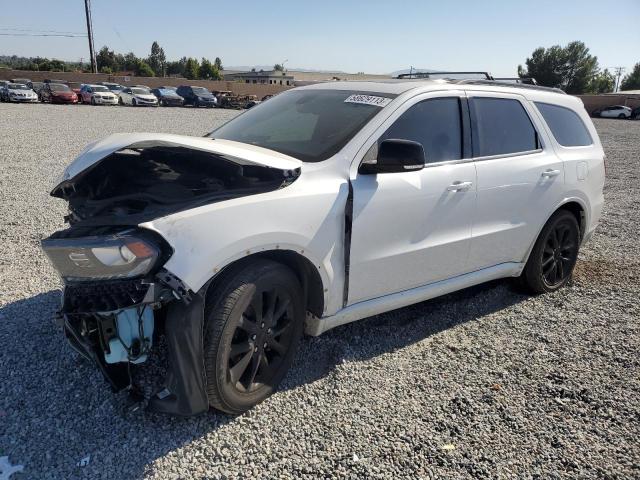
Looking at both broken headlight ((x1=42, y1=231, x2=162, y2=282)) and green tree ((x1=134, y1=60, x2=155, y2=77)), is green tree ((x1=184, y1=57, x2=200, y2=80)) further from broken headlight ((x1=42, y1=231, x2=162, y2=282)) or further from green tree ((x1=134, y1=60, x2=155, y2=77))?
broken headlight ((x1=42, y1=231, x2=162, y2=282))

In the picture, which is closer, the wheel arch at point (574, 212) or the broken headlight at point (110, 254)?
the broken headlight at point (110, 254)

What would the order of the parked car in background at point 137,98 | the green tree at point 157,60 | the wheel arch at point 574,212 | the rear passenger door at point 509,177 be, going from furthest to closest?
the green tree at point 157,60
the parked car in background at point 137,98
the wheel arch at point 574,212
the rear passenger door at point 509,177

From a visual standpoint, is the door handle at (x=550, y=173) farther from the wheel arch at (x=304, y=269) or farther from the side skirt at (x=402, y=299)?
the wheel arch at (x=304, y=269)

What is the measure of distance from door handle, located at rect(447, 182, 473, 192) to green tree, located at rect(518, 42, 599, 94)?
265 ft

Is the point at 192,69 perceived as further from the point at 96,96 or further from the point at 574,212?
the point at 574,212

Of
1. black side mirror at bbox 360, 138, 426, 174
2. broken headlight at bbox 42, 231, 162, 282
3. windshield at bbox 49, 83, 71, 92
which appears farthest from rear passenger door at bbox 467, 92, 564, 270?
windshield at bbox 49, 83, 71, 92

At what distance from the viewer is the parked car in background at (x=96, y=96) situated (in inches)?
1358

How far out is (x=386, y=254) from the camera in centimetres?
336

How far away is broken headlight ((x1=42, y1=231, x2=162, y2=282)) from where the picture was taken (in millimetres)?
2404

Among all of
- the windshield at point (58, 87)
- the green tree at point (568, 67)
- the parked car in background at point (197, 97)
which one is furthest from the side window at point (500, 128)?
the green tree at point (568, 67)

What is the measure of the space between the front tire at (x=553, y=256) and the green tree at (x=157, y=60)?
107771 millimetres

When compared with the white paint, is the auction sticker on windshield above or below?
above

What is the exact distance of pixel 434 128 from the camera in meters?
3.70

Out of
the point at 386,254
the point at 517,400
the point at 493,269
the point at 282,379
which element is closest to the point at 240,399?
the point at 282,379
